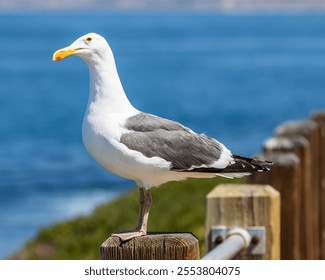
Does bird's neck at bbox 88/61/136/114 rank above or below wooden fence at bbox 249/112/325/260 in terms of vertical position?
below

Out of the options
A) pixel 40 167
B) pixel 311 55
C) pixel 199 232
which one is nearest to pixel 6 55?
pixel 311 55

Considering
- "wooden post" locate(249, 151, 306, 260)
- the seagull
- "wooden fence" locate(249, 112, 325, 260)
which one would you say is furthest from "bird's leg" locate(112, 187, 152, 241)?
"wooden post" locate(249, 151, 306, 260)

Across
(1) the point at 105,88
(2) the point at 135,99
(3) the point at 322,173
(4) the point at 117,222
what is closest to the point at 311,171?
(3) the point at 322,173

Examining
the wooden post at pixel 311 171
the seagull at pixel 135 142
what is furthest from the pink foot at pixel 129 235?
the wooden post at pixel 311 171

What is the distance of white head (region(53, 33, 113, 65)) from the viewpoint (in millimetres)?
2885

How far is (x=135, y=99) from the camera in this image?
4512cm

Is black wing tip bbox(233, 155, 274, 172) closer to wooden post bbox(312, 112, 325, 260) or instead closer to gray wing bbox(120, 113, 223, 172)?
gray wing bbox(120, 113, 223, 172)

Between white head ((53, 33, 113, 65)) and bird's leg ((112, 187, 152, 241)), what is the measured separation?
451mm

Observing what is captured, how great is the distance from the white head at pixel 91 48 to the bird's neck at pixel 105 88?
27 millimetres

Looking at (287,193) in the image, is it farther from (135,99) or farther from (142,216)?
(135,99)

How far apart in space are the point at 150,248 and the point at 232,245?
4.48 feet

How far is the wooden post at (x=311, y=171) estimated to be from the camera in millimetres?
7633

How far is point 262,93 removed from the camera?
5859 cm

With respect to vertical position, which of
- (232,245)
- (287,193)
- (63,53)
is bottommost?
(232,245)
